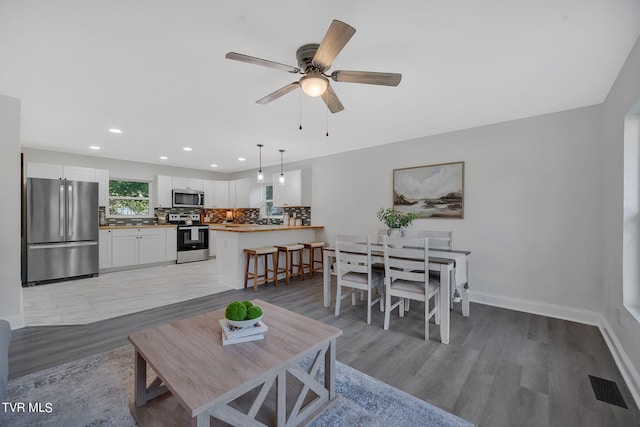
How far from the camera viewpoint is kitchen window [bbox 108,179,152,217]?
20.0ft

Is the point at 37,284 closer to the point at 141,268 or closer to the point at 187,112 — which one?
the point at 141,268

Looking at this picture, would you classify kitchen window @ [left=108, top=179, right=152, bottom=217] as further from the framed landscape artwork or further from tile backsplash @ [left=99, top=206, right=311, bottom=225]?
the framed landscape artwork

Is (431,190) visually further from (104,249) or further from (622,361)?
(104,249)

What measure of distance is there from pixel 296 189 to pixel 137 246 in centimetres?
366

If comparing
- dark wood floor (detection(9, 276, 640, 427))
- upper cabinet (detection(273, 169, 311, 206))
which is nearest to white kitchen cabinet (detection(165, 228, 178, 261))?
upper cabinet (detection(273, 169, 311, 206))

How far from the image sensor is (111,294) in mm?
3953

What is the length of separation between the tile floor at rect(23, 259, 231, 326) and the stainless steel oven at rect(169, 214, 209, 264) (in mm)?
1004

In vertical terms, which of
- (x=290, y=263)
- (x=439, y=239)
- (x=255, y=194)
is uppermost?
(x=255, y=194)

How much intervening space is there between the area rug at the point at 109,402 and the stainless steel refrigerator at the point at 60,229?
3456mm

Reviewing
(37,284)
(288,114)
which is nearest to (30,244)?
(37,284)

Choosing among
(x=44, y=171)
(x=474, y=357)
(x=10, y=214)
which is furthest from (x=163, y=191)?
(x=474, y=357)

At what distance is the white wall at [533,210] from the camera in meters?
2.98

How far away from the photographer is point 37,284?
4.44m

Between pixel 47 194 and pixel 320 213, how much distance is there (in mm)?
4712
